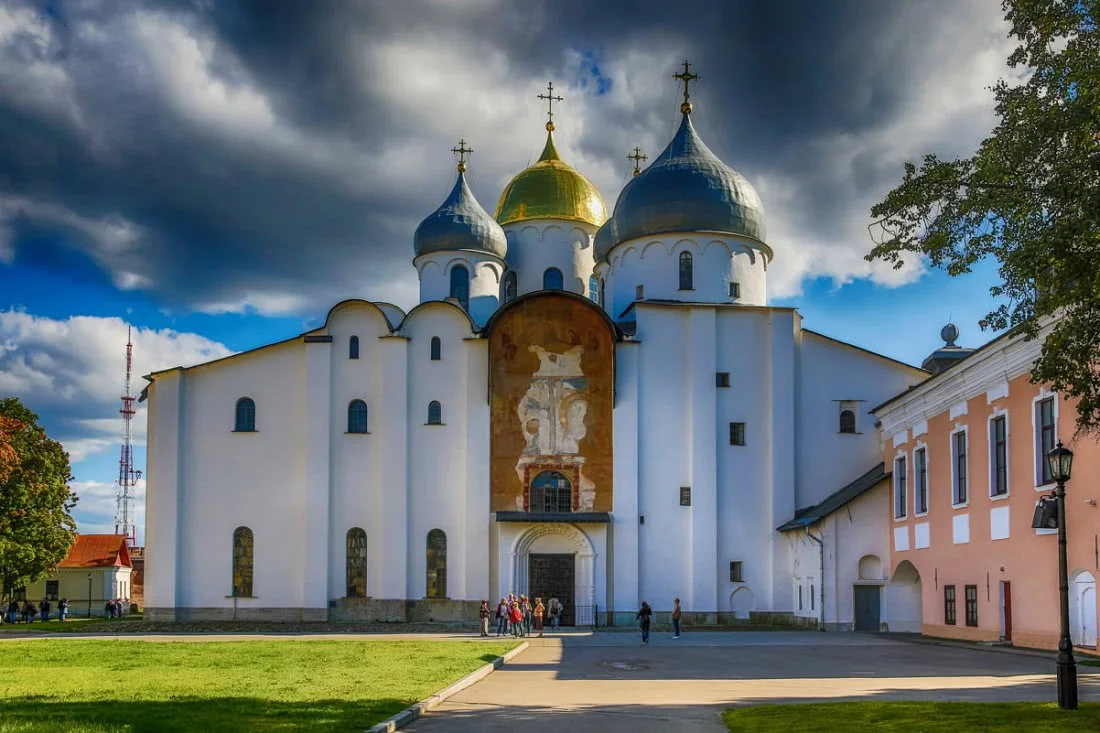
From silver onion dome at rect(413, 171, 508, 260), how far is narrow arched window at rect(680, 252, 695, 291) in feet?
27.5

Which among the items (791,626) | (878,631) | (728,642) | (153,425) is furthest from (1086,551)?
(153,425)

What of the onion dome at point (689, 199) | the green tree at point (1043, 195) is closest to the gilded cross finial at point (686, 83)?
the onion dome at point (689, 199)

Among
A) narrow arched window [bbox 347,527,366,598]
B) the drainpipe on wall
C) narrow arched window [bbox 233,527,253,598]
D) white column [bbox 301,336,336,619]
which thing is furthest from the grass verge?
narrow arched window [bbox 233,527,253,598]

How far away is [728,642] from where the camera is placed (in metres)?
29.5

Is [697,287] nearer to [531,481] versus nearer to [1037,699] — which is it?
[531,481]

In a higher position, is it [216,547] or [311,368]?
[311,368]

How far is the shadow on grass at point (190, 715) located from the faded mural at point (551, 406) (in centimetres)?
2345

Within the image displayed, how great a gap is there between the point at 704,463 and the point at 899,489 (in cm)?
666

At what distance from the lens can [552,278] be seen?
4800cm

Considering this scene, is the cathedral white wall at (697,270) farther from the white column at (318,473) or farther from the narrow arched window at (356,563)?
the narrow arched window at (356,563)

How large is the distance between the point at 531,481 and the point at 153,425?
12764 mm

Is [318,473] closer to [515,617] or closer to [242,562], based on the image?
[242,562]

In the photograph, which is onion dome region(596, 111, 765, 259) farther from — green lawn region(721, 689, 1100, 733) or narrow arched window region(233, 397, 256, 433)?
green lawn region(721, 689, 1100, 733)

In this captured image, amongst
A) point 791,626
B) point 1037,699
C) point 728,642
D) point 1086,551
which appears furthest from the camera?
point 791,626
